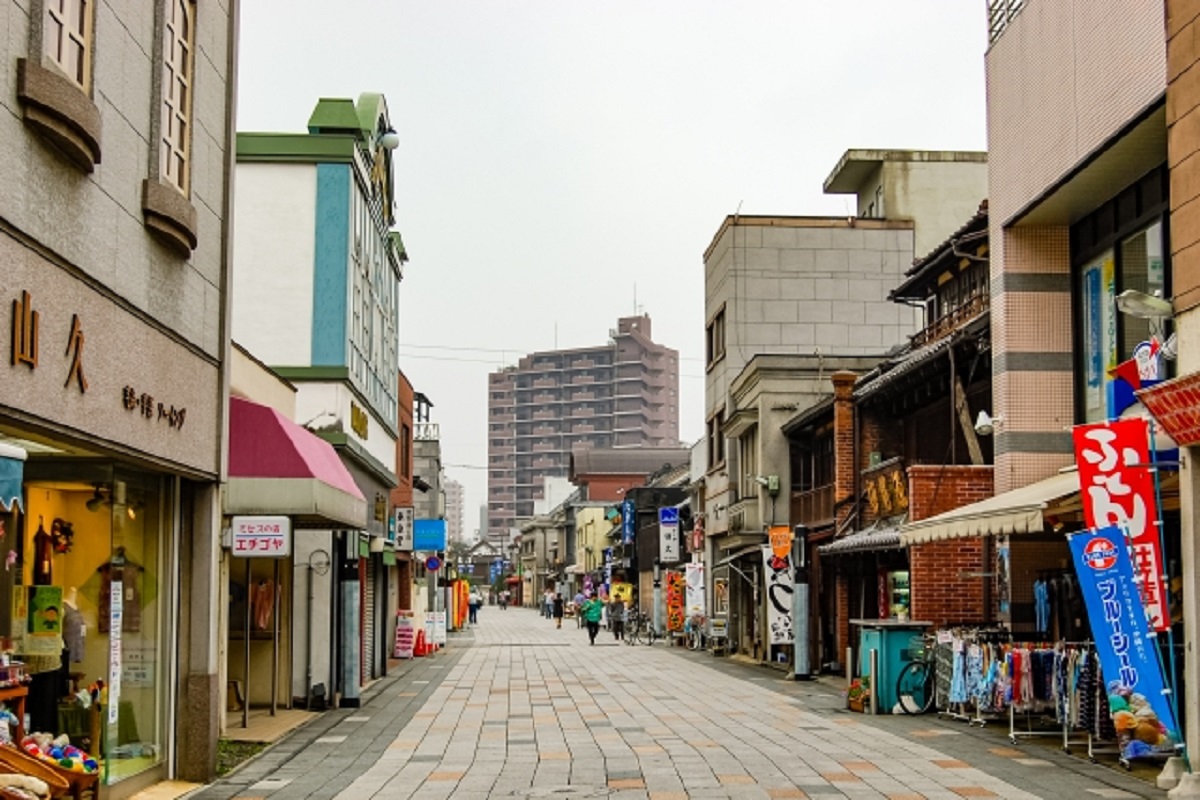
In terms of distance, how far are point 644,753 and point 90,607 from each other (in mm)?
6225

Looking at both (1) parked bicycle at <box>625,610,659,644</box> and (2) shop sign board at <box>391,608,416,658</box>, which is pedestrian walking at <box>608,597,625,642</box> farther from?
(2) shop sign board at <box>391,608,416,658</box>

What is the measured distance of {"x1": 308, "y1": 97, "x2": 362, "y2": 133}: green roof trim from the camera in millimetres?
24875

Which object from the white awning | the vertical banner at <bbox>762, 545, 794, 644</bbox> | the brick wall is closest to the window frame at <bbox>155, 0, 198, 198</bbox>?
the white awning

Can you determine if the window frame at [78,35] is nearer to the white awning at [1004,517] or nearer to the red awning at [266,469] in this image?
the red awning at [266,469]

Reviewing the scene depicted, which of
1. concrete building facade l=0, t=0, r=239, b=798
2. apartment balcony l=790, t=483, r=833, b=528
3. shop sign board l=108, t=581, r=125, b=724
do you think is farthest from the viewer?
apartment balcony l=790, t=483, r=833, b=528

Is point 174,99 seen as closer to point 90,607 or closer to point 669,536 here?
point 90,607

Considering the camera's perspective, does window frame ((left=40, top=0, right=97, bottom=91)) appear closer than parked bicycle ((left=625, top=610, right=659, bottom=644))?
Yes

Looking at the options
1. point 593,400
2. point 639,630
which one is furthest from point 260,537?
point 593,400

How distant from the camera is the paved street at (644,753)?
13.4 metres

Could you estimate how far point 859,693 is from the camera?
21.3 m

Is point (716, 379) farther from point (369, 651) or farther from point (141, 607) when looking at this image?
point (141, 607)

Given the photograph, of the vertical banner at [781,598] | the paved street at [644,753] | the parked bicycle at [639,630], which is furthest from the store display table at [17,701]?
the parked bicycle at [639,630]

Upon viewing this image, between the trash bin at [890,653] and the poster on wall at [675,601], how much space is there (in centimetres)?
3025

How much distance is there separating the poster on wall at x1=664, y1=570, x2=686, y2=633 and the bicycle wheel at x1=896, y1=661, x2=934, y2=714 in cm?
3033
